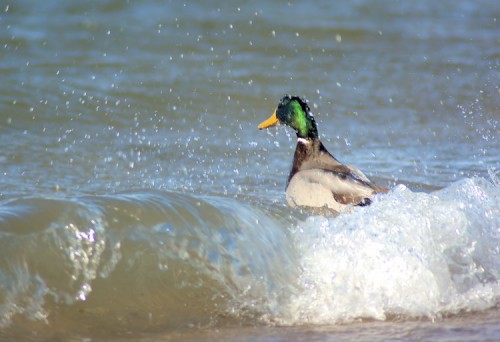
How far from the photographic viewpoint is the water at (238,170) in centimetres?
446

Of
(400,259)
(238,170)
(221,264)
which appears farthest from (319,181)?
(221,264)

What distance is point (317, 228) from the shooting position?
5.07 metres

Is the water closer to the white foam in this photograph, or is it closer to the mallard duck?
the white foam

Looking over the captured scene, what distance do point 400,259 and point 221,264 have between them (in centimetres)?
89

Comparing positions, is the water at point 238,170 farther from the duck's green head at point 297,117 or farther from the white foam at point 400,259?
the duck's green head at point 297,117

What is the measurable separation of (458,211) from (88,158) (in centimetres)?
357

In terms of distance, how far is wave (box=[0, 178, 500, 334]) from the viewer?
4.39 metres

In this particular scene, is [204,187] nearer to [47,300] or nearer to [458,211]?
[458,211]

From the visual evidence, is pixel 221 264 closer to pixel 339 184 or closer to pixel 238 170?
pixel 339 184

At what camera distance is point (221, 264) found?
186 inches

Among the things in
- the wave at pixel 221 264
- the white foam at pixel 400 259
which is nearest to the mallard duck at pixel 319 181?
the white foam at pixel 400 259

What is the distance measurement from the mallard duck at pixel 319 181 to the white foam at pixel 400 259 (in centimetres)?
112

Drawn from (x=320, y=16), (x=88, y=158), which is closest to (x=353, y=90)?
(x=320, y=16)

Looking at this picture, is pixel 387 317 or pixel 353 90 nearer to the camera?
pixel 387 317
